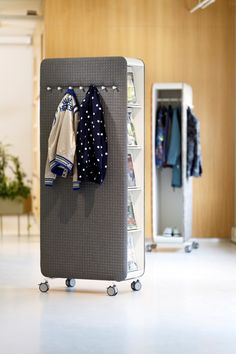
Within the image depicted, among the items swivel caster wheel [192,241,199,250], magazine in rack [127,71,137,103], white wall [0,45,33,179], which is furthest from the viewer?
white wall [0,45,33,179]

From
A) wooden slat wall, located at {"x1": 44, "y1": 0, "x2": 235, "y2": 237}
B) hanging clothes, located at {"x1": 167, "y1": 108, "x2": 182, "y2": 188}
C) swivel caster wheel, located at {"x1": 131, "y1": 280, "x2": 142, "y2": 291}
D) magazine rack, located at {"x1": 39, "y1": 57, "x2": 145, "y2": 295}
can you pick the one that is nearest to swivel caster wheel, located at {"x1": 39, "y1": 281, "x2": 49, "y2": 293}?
magazine rack, located at {"x1": 39, "y1": 57, "x2": 145, "y2": 295}

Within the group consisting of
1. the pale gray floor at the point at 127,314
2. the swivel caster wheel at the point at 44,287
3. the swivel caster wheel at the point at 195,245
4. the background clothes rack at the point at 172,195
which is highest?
the background clothes rack at the point at 172,195

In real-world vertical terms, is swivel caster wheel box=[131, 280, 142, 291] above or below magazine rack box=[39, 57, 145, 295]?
below

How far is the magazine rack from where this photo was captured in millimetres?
7277

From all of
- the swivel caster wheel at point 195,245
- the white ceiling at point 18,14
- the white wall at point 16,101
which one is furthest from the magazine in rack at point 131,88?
the white wall at point 16,101

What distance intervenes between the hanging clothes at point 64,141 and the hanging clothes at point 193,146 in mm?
3559

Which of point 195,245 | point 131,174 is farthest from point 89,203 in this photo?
point 195,245

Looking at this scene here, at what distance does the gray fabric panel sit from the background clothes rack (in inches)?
127

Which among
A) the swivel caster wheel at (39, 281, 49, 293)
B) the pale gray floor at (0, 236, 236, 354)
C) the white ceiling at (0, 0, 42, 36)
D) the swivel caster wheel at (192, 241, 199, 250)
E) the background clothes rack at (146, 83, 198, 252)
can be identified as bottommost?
the pale gray floor at (0, 236, 236, 354)

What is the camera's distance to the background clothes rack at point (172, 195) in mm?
10477

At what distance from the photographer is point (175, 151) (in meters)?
10.5

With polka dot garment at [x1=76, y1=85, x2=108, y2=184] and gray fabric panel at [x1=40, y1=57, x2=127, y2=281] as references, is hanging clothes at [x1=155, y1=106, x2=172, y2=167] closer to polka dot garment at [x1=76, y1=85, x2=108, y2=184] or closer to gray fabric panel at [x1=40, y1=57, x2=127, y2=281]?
gray fabric panel at [x1=40, y1=57, x2=127, y2=281]

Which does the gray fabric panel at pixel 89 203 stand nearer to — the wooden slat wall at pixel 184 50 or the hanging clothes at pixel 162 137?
the hanging clothes at pixel 162 137

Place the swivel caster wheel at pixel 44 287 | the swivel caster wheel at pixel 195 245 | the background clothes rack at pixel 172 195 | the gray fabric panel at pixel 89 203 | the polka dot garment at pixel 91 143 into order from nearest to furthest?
the polka dot garment at pixel 91 143 → the gray fabric panel at pixel 89 203 → the swivel caster wheel at pixel 44 287 → the background clothes rack at pixel 172 195 → the swivel caster wheel at pixel 195 245
